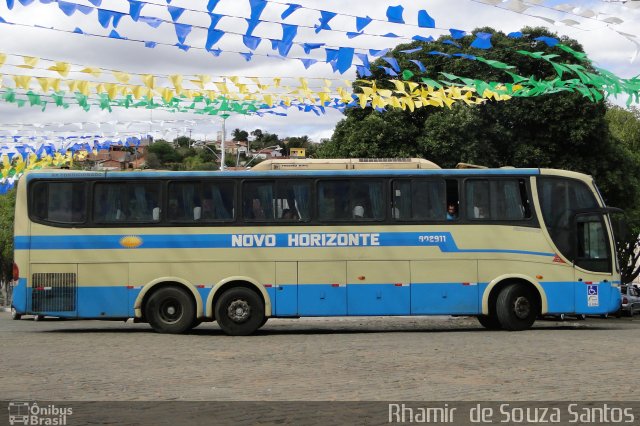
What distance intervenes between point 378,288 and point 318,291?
4.21 ft

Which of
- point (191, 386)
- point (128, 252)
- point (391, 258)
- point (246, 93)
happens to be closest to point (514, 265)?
point (391, 258)

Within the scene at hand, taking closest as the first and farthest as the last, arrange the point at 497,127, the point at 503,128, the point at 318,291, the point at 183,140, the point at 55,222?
1. the point at 55,222
2. the point at 318,291
3. the point at 497,127
4. the point at 503,128
5. the point at 183,140

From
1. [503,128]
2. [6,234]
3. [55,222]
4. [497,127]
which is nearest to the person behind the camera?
[55,222]

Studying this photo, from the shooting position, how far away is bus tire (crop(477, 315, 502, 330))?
19828mm

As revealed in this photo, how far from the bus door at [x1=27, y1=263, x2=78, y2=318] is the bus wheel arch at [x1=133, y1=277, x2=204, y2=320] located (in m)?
1.29

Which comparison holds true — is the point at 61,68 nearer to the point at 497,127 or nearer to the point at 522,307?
the point at 522,307

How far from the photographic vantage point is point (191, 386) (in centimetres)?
1081

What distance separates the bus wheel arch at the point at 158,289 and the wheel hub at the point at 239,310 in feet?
2.07

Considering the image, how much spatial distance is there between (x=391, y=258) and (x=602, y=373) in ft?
25.4

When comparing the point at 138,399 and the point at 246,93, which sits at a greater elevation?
the point at 246,93

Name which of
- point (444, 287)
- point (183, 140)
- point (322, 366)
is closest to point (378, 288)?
point (444, 287)

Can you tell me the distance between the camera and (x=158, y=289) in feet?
62.5

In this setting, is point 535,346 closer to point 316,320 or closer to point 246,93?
point 246,93

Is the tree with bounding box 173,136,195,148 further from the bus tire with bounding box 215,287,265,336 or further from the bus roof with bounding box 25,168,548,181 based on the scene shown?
the bus tire with bounding box 215,287,265,336
